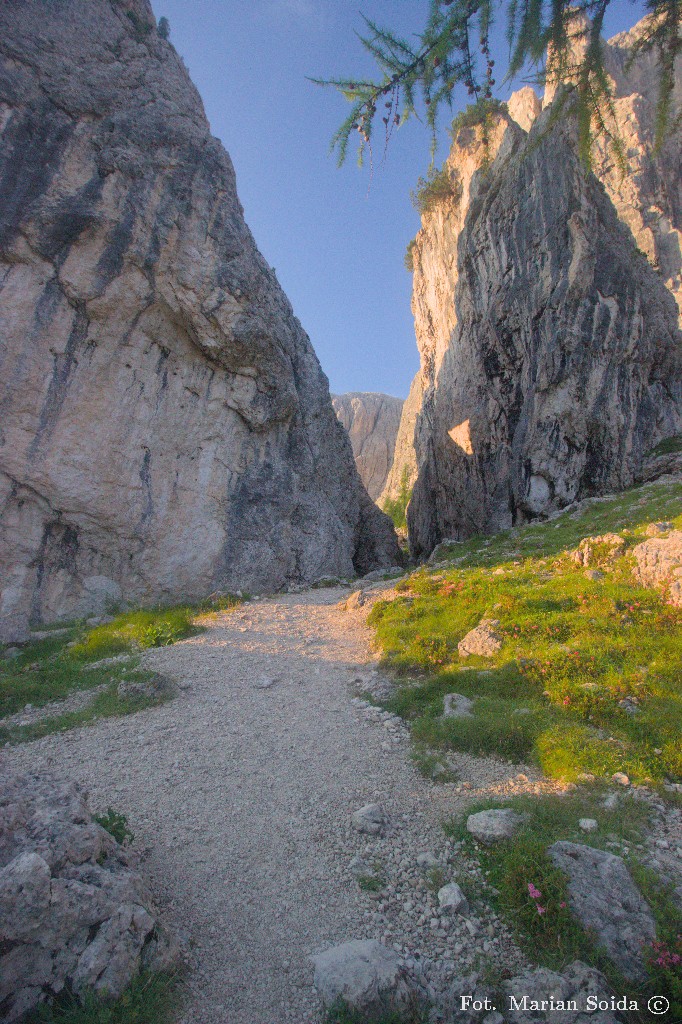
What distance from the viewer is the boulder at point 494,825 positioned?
5.23 meters

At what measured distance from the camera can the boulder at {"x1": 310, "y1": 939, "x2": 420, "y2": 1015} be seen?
3662 mm

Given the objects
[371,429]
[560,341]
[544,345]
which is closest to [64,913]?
[560,341]

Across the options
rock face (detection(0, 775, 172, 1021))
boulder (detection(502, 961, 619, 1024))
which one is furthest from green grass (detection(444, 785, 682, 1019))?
rock face (detection(0, 775, 172, 1021))

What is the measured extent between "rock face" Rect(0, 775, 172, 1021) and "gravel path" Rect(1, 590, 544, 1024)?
536 mm

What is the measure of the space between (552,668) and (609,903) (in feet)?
15.3

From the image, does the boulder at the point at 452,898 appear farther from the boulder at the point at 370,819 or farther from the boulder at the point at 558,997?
the boulder at the point at 370,819

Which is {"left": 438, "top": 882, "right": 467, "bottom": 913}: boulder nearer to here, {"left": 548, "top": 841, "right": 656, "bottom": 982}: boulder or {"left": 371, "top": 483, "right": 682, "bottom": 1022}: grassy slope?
{"left": 371, "top": 483, "right": 682, "bottom": 1022}: grassy slope

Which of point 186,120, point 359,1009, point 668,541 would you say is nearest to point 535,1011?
point 359,1009

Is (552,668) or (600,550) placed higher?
(600,550)

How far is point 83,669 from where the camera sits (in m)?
11.6

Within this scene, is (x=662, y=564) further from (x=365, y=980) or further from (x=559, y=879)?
(x=365, y=980)

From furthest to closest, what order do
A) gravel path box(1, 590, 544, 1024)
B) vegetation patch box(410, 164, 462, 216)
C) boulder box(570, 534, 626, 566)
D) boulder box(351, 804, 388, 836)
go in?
vegetation patch box(410, 164, 462, 216) < boulder box(570, 534, 626, 566) < boulder box(351, 804, 388, 836) < gravel path box(1, 590, 544, 1024)

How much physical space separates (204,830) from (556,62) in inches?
335

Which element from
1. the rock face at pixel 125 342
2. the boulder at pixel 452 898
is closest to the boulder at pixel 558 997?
the boulder at pixel 452 898
